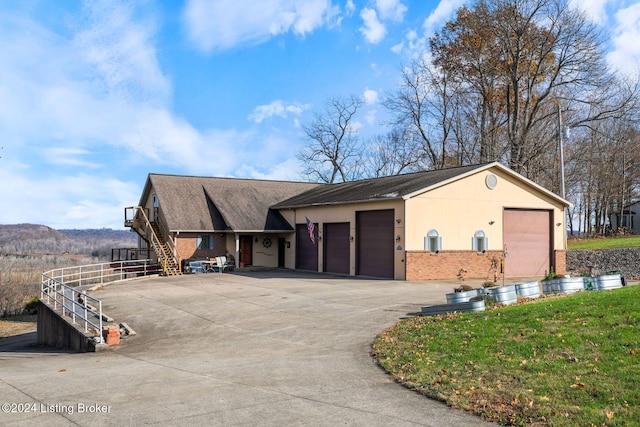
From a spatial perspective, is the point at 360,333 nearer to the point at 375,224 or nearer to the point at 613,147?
the point at 375,224

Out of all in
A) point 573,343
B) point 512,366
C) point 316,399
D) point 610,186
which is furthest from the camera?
point 610,186

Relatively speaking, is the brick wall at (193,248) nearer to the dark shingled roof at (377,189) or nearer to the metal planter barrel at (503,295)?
the dark shingled roof at (377,189)

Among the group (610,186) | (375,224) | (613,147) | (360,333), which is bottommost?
(360,333)

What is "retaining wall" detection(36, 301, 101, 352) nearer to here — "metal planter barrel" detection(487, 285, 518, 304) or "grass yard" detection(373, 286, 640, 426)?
"grass yard" detection(373, 286, 640, 426)

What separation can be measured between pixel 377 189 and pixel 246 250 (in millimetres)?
10496

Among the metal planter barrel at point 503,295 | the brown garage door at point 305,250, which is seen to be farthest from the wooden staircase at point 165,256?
the metal planter barrel at point 503,295

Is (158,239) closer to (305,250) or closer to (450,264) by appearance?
(305,250)

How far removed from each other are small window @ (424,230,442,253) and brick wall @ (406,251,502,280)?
0.76 ft

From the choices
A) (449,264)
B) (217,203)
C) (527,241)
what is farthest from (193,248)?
(527,241)

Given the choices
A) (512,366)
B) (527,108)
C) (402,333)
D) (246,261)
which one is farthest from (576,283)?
(527,108)

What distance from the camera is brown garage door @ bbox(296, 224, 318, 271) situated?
32.5m

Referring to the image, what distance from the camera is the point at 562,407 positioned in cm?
654

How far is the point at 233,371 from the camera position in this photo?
374 inches

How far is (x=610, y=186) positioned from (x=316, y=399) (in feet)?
160
